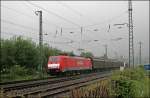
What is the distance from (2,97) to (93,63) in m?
48.7

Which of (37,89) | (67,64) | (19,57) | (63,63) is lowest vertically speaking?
(37,89)

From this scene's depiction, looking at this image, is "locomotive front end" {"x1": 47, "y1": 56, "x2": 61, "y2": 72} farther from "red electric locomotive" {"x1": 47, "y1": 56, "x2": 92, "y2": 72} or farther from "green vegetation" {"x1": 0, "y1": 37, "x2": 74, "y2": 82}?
"green vegetation" {"x1": 0, "y1": 37, "x2": 74, "y2": 82}

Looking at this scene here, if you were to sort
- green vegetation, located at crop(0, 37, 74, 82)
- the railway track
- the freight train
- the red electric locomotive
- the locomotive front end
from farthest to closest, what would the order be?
green vegetation, located at crop(0, 37, 74, 82) < the freight train < the red electric locomotive < the locomotive front end < the railway track

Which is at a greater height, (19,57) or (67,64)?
(19,57)

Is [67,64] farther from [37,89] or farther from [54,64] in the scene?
[37,89]

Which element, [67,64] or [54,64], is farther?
[67,64]

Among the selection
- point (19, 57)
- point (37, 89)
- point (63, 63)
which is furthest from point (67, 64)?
point (37, 89)

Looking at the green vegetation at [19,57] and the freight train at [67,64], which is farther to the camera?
the green vegetation at [19,57]

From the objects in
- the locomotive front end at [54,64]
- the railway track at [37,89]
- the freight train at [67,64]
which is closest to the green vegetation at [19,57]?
the locomotive front end at [54,64]

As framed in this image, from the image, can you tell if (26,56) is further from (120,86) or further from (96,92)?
(96,92)

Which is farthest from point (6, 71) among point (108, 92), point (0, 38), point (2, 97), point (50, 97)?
point (2, 97)

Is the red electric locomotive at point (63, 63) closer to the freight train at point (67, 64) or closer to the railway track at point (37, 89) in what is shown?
the freight train at point (67, 64)

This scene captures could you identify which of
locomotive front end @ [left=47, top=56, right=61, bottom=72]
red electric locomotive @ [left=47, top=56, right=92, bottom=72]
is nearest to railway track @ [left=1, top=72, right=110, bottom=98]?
locomotive front end @ [left=47, top=56, right=61, bottom=72]

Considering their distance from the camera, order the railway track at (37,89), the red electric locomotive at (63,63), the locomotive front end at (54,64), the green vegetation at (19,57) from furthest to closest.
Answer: the green vegetation at (19,57)
the red electric locomotive at (63,63)
the locomotive front end at (54,64)
the railway track at (37,89)
